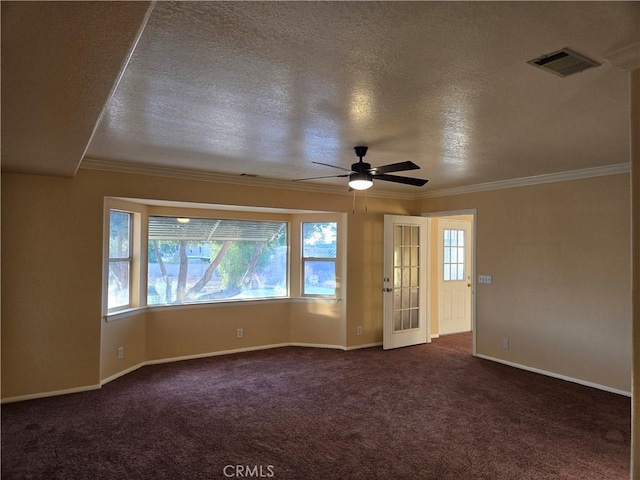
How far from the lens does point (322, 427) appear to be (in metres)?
3.34

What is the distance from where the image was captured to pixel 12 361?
3.87m

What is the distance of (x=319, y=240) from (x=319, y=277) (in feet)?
1.91

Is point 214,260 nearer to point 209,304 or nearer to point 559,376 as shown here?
point 209,304

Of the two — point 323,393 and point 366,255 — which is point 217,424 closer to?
point 323,393

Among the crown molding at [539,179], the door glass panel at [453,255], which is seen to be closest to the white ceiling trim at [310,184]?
the crown molding at [539,179]

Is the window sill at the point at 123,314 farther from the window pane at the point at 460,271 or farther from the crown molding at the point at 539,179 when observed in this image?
the window pane at the point at 460,271

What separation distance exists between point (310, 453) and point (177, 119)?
2.62 meters

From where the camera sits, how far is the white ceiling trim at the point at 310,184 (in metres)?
4.25

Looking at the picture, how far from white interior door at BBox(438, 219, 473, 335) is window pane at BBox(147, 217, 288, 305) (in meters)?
2.94

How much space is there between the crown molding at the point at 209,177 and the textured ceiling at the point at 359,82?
11.2 inches

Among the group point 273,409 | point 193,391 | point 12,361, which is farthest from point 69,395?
point 273,409

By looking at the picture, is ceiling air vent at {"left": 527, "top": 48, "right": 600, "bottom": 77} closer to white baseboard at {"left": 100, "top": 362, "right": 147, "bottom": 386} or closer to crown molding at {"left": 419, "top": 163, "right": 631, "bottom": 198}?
crown molding at {"left": 419, "top": 163, "right": 631, "bottom": 198}

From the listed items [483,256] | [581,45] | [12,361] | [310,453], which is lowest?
[310,453]

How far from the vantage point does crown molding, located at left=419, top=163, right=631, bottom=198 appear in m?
4.24
